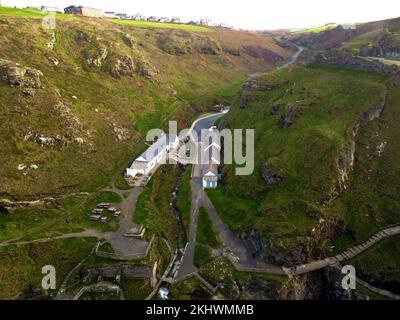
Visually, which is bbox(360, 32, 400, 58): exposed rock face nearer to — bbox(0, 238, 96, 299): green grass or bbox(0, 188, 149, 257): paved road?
bbox(0, 188, 149, 257): paved road

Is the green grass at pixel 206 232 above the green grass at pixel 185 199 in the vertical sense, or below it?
below

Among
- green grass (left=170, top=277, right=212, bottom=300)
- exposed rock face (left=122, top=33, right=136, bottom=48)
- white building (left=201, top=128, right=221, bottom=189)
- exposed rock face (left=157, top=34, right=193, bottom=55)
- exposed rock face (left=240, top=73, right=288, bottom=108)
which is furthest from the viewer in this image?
exposed rock face (left=157, top=34, right=193, bottom=55)

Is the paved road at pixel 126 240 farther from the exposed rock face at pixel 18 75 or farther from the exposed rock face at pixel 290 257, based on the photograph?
the exposed rock face at pixel 18 75

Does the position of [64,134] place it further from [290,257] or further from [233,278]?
[290,257]

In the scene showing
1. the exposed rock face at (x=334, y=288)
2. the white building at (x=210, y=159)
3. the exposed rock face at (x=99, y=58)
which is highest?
the exposed rock face at (x=99, y=58)

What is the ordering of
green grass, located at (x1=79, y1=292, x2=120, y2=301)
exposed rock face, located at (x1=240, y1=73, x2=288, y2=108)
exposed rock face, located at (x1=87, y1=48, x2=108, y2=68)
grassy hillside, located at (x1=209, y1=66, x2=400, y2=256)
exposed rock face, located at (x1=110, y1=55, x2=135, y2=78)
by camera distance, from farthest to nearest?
exposed rock face, located at (x1=110, y1=55, x2=135, y2=78) < exposed rock face, located at (x1=87, y1=48, x2=108, y2=68) < exposed rock face, located at (x1=240, y1=73, x2=288, y2=108) < grassy hillside, located at (x1=209, y1=66, x2=400, y2=256) < green grass, located at (x1=79, y1=292, x2=120, y2=301)

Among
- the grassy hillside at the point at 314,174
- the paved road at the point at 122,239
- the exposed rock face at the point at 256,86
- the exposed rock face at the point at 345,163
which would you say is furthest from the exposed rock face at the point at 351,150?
the paved road at the point at 122,239

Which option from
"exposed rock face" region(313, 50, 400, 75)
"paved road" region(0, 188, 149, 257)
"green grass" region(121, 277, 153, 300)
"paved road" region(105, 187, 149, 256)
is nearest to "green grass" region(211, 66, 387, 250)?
"exposed rock face" region(313, 50, 400, 75)
